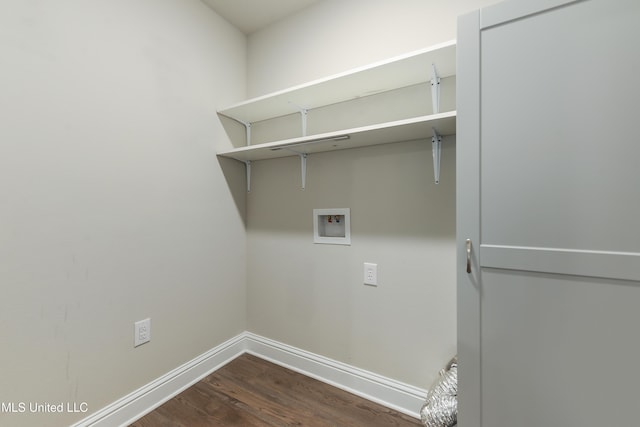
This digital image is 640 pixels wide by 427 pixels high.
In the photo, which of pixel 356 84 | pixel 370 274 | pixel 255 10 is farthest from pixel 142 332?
pixel 255 10

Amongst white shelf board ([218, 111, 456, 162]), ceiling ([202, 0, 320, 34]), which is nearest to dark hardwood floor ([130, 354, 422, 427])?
white shelf board ([218, 111, 456, 162])

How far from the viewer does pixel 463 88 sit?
942 mm

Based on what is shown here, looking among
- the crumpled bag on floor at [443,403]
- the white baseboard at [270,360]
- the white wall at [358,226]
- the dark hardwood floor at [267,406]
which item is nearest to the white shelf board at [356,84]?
the white wall at [358,226]

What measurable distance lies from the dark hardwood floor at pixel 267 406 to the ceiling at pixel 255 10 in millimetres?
2467

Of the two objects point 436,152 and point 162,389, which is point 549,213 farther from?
point 162,389

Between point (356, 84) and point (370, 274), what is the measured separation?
1085mm

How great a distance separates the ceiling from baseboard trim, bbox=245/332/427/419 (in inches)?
92.1

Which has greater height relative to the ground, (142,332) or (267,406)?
(142,332)

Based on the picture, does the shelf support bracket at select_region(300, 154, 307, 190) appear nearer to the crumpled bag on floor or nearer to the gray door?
the gray door

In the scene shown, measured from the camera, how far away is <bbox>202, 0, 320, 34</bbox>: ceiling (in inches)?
69.8

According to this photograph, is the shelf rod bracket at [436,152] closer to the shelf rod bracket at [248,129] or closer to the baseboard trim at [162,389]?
the shelf rod bracket at [248,129]

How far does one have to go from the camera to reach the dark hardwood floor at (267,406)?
136 cm

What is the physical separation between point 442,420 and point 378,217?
97cm

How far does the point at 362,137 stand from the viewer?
1.41 meters
